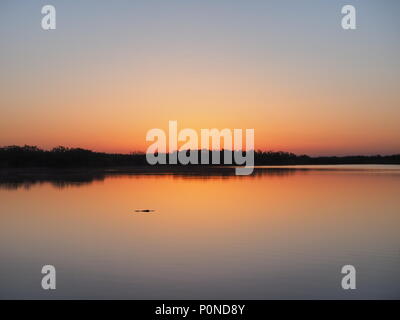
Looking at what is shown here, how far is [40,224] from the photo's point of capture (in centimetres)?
1730

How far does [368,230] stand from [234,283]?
25.4ft

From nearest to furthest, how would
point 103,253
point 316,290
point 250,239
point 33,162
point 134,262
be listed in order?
point 316,290
point 134,262
point 103,253
point 250,239
point 33,162

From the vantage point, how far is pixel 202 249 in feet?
40.8

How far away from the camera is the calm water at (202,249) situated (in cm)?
899

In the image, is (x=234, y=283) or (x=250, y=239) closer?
(x=234, y=283)

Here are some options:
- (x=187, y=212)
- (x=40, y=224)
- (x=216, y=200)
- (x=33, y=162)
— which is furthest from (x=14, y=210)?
(x=33, y=162)

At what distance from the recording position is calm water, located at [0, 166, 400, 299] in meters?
8.99

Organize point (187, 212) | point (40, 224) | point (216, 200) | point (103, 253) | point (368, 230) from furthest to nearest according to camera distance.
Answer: point (216, 200), point (187, 212), point (40, 224), point (368, 230), point (103, 253)

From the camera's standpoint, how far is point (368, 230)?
15.3 meters
